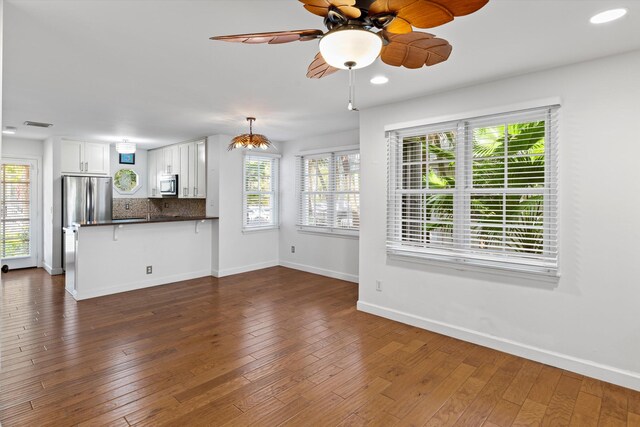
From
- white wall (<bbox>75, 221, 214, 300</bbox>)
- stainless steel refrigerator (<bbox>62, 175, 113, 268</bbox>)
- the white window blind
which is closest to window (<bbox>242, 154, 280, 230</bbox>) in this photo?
white wall (<bbox>75, 221, 214, 300</bbox>)

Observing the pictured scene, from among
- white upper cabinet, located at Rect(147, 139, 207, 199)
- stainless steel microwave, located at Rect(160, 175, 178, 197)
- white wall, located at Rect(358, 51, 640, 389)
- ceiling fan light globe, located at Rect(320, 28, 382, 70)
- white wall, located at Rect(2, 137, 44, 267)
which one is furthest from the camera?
stainless steel microwave, located at Rect(160, 175, 178, 197)

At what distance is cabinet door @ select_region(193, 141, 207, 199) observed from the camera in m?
6.19

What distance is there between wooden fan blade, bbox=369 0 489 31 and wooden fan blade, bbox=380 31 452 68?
0.54 feet

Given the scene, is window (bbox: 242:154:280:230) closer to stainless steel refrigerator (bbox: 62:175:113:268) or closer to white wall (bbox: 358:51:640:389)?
stainless steel refrigerator (bbox: 62:175:113:268)

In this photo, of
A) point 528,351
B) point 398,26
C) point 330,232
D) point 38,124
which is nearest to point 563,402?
point 528,351

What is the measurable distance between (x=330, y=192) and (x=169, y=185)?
3332 millimetres

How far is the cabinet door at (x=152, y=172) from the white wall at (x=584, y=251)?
21.1ft

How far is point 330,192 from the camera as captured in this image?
597 cm

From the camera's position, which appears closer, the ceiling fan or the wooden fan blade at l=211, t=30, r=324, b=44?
the ceiling fan

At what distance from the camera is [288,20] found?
7.05ft

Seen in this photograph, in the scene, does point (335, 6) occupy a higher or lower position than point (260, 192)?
higher

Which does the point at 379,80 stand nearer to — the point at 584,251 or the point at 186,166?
the point at 584,251

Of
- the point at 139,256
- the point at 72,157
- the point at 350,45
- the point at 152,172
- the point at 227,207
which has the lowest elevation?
the point at 139,256

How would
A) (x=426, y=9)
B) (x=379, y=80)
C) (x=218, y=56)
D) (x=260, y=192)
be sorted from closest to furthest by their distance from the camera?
1. (x=426, y=9)
2. (x=218, y=56)
3. (x=379, y=80)
4. (x=260, y=192)
